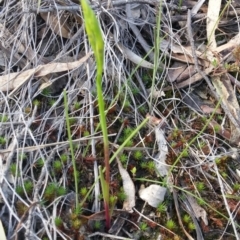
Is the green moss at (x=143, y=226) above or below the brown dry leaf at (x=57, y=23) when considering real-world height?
below

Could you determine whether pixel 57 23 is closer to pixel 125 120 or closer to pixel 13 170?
pixel 125 120

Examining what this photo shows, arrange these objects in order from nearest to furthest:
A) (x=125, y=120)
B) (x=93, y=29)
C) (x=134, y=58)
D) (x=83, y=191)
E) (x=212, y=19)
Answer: (x=93, y=29)
(x=83, y=191)
(x=125, y=120)
(x=134, y=58)
(x=212, y=19)

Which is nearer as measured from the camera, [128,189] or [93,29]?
[93,29]

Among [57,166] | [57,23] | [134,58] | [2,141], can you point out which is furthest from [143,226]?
[57,23]

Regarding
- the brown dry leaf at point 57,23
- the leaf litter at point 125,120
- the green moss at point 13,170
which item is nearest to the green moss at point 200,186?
the leaf litter at point 125,120

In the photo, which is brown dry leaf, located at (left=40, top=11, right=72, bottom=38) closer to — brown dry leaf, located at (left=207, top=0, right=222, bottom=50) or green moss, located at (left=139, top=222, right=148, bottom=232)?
brown dry leaf, located at (left=207, top=0, right=222, bottom=50)

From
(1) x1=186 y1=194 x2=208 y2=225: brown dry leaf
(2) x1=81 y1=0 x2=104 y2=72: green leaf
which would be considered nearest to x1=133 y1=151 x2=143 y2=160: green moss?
(1) x1=186 y1=194 x2=208 y2=225: brown dry leaf

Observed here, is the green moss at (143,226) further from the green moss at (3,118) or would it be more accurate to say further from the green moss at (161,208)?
the green moss at (3,118)
